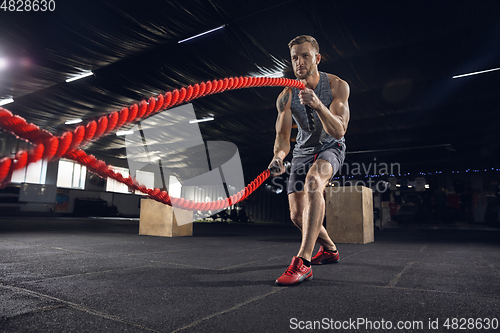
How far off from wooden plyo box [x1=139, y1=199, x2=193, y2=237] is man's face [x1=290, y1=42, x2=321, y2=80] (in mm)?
3991

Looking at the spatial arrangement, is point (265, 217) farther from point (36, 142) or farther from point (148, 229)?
point (36, 142)

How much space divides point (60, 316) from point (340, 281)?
1447 millimetres

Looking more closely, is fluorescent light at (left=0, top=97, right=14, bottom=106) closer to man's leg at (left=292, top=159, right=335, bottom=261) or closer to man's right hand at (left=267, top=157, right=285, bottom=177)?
man's right hand at (left=267, top=157, right=285, bottom=177)

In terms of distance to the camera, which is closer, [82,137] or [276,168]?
[82,137]

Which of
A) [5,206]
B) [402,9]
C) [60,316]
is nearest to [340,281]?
[60,316]

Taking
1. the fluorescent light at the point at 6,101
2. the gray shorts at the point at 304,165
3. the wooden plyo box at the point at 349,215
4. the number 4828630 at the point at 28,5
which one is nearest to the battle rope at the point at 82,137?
the gray shorts at the point at 304,165

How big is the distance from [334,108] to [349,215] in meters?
3.20

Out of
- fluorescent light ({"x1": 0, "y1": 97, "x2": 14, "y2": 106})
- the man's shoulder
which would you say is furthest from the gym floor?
fluorescent light ({"x1": 0, "y1": 97, "x2": 14, "y2": 106})

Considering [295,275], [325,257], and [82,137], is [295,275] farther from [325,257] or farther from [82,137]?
[82,137]

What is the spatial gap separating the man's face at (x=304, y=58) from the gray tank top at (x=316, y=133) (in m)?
0.16

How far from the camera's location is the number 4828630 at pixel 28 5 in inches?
177

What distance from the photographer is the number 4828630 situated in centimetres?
451

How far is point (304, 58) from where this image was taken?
2.11m

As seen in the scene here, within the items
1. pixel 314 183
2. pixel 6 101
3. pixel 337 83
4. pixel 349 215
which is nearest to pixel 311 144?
pixel 314 183
